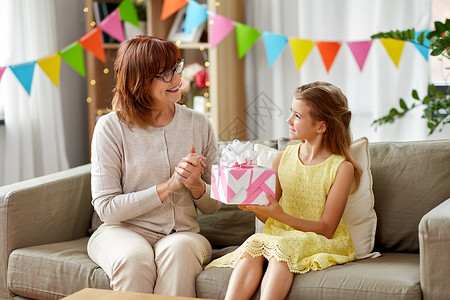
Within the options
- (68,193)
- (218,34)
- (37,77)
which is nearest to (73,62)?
(37,77)

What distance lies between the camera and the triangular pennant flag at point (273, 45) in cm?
352

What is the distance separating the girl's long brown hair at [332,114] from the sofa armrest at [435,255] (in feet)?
1.38

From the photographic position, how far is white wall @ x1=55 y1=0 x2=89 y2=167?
4098mm

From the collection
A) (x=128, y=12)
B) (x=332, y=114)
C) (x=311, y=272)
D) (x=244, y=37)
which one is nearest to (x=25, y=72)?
(x=128, y=12)

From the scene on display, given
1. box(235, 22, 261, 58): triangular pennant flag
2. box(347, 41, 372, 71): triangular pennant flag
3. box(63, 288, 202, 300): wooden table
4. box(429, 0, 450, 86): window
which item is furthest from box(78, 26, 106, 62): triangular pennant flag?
box(63, 288, 202, 300): wooden table

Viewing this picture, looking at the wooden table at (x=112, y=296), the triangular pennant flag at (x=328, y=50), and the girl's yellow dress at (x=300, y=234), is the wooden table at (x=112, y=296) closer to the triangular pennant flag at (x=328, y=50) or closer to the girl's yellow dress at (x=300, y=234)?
the girl's yellow dress at (x=300, y=234)

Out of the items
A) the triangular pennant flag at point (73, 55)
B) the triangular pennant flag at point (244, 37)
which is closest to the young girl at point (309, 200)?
the triangular pennant flag at point (244, 37)

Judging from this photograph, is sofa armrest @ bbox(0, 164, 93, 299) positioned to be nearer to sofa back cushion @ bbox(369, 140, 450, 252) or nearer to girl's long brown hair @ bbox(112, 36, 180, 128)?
girl's long brown hair @ bbox(112, 36, 180, 128)

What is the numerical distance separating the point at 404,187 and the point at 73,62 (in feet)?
6.93

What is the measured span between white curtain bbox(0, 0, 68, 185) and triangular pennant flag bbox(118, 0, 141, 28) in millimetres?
517

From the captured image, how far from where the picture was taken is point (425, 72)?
3.30 meters

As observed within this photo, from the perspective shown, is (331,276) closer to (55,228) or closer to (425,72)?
(55,228)

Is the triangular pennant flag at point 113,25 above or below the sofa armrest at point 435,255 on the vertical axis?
above

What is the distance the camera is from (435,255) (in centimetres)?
178
